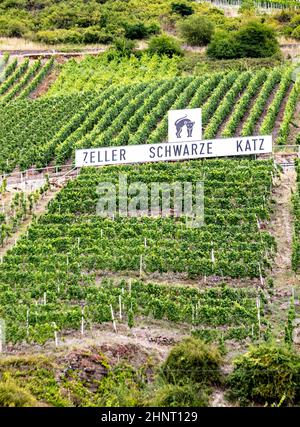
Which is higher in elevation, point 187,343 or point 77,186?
point 77,186

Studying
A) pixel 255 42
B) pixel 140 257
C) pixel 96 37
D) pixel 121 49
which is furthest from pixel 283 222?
pixel 96 37

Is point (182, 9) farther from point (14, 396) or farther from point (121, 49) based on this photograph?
point (14, 396)

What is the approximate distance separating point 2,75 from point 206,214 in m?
29.5

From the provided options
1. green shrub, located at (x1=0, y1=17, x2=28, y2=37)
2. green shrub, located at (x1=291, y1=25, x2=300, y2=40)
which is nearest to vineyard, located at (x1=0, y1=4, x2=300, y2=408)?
green shrub, located at (x1=291, y1=25, x2=300, y2=40)

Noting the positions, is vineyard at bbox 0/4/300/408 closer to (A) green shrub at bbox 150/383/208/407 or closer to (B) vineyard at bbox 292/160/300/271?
(A) green shrub at bbox 150/383/208/407

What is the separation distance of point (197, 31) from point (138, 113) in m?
18.9

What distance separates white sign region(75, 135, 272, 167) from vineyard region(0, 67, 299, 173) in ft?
20.5

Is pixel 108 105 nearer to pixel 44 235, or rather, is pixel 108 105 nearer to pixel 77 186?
pixel 77 186

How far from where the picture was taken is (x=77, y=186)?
3981cm

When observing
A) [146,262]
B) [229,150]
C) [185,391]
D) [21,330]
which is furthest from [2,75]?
[185,391]

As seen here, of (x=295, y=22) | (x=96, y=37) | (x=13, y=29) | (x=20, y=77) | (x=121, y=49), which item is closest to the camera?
(x=20, y=77)

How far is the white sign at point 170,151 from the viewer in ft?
121

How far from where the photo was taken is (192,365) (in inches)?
948

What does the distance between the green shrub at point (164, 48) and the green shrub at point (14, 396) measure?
42789 mm
